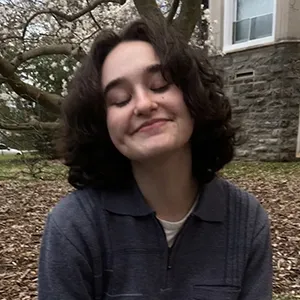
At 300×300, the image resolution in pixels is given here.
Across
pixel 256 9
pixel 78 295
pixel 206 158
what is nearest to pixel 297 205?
pixel 206 158

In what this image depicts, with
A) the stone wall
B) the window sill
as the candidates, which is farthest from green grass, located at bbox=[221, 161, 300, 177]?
the window sill

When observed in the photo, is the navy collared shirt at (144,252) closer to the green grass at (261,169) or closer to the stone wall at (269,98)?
the green grass at (261,169)

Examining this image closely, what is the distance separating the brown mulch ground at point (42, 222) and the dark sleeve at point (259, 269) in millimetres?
1764

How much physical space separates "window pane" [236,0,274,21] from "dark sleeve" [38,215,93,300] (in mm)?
9620

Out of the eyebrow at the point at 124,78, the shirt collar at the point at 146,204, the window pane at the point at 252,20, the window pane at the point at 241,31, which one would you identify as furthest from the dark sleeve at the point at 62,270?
the window pane at the point at 241,31

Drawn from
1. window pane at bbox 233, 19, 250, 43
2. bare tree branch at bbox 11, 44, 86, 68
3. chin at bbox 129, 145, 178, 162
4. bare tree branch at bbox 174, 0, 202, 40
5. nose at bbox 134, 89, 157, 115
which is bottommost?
chin at bbox 129, 145, 178, 162

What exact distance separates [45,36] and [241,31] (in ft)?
A: 18.7

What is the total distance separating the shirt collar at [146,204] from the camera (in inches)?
47.9

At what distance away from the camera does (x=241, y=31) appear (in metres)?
10.4

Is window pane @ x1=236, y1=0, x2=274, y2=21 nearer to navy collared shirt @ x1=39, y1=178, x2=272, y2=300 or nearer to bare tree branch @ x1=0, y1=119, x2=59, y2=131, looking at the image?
bare tree branch @ x1=0, y1=119, x2=59, y2=131

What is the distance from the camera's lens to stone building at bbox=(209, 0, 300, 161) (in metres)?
9.57

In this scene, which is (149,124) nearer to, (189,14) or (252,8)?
(189,14)

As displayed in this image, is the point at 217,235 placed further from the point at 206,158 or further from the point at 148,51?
the point at 148,51

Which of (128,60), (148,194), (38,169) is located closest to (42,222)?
(38,169)
